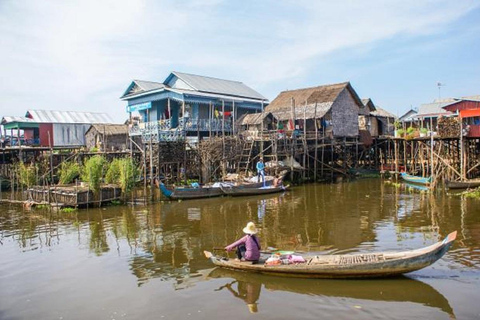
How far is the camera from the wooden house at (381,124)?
37531 mm

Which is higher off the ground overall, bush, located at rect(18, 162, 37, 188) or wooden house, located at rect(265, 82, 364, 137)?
wooden house, located at rect(265, 82, 364, 137)

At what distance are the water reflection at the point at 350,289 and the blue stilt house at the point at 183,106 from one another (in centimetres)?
1668

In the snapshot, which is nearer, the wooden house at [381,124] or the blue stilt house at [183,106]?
the blue stilt house at [183,106]

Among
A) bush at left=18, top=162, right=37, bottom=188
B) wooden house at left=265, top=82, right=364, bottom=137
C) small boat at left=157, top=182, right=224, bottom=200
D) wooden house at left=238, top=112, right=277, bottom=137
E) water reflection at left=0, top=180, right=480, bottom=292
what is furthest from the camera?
wooden house at left=265, top=82, right=364, bottom=137

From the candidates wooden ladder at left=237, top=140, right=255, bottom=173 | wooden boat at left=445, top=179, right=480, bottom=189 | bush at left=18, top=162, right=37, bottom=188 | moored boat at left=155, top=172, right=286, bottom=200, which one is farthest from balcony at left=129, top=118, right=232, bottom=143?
wooden boat at left=445, top=179, right=480, bottom=189

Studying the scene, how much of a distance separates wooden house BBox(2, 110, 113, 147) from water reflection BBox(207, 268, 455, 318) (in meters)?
31.6

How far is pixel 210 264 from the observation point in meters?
10.1

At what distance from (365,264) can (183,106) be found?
19280 millimetres

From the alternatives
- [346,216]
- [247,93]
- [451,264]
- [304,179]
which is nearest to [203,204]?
[346,216]

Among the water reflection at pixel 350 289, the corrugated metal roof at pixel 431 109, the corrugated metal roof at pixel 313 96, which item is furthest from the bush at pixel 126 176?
the corrugated metal roof at pixel 431 109

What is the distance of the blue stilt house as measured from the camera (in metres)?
26.0

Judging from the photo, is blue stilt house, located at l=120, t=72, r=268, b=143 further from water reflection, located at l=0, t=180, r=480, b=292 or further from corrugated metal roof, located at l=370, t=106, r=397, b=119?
corrugated metal roof, located at l=370, t=106, r=397, b=119

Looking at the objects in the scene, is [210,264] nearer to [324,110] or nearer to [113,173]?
[113,173]

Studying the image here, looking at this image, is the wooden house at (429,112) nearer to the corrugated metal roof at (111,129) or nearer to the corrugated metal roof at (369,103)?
the corrugated metal roof at (369,103)
